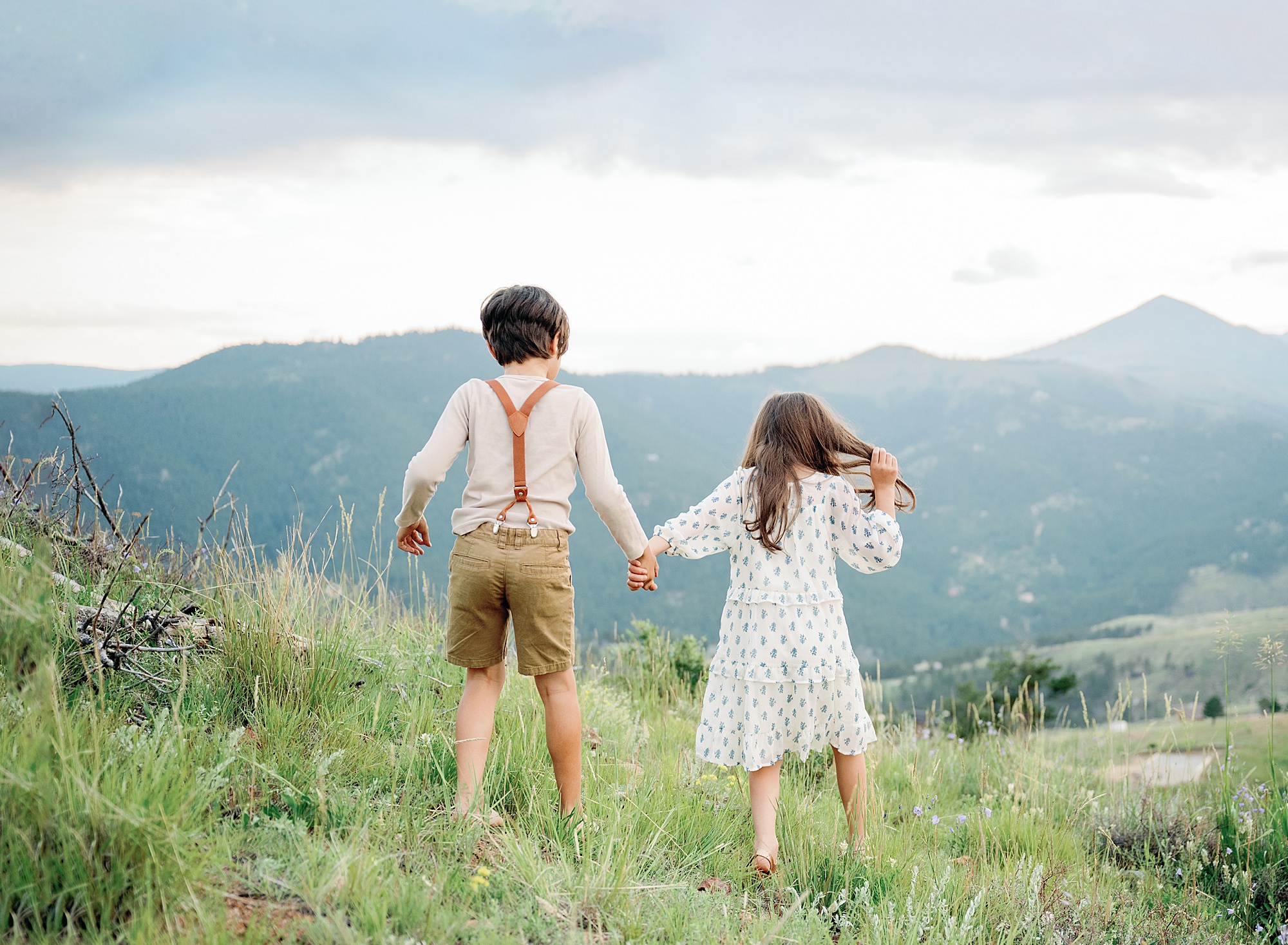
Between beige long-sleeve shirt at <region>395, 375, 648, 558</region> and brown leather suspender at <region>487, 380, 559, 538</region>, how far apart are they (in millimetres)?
18

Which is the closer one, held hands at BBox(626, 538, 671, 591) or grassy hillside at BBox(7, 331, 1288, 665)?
held hands at BBox(626, 538, 671, 591)

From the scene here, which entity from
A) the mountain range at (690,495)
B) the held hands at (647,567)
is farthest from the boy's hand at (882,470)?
the mountain range at (690,495)

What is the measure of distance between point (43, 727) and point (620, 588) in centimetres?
9931

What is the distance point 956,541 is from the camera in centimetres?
17738

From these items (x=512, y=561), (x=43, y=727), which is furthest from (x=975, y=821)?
(x=43, y=727)

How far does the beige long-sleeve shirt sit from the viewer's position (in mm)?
2578

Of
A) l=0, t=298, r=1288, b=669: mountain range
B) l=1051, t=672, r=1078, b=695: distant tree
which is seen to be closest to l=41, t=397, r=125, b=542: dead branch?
l=1051, t=672, r=1078, b=695: distant tree

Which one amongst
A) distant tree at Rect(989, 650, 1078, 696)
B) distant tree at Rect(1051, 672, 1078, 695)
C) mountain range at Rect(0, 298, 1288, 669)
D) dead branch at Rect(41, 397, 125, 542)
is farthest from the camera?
mountain range at Rect(0, 298, 1288, 669)

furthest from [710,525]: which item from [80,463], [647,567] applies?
[80,463]

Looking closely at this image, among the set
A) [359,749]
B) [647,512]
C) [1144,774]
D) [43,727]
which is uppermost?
[43,727]

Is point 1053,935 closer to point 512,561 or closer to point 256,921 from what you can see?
point 512,561

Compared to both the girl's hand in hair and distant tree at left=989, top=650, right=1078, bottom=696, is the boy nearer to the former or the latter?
the girl's hand in hair

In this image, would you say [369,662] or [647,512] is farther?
[647,512]

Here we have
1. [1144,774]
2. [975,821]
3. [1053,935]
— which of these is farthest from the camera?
[1144,774]
